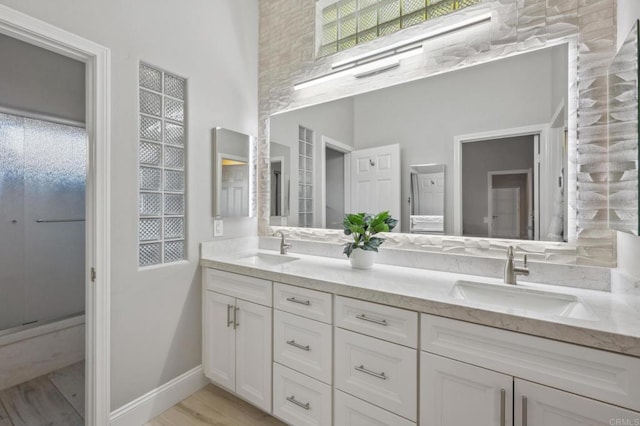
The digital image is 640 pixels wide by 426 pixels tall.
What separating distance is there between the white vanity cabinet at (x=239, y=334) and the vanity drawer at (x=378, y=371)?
19.2 inches

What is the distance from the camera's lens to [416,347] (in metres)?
1.21

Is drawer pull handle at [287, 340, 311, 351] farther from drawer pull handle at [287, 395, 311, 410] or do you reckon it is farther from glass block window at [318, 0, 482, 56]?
glass block window at [318, 0, 482, 56]

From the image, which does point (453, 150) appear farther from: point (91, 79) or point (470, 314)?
point (91, 79)

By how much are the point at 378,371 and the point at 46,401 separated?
2.17 m

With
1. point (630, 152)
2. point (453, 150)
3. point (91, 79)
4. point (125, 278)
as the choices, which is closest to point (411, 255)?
point (453, 150)

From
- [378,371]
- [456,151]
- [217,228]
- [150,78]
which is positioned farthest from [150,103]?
[378,371]

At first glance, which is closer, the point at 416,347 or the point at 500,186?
the point at 416,347

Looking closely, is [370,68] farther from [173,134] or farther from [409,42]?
[173,134]

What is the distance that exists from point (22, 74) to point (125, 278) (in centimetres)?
200

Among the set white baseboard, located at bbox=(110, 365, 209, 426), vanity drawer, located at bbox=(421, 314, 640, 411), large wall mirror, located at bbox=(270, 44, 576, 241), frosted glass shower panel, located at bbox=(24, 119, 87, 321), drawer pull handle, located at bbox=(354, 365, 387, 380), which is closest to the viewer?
vanity drawer, located at bbox=(421, 314, 640, 411)

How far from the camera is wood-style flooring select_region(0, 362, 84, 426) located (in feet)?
5.72

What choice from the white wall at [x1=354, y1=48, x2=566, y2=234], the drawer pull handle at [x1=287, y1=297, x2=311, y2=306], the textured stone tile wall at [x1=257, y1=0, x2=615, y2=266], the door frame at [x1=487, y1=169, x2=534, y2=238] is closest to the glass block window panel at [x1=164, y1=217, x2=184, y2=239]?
the drawer pull handle at [x1=287, y1=297, x2=311, y2=306]

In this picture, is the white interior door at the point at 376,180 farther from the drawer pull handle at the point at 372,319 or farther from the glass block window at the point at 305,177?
the drawer pull handle at the point at 372,319

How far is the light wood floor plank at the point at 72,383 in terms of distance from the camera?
192cm
